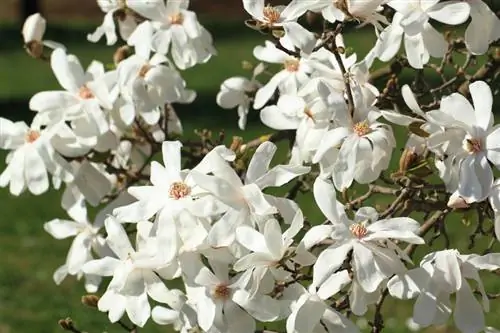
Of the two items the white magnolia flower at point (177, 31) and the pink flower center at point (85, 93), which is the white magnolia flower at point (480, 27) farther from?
the pink flower center at point (85, 93)

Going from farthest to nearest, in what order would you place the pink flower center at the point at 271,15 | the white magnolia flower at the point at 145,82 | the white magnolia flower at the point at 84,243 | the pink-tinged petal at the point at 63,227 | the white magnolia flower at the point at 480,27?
the pink-tinged petal at the point at 63,227 < the white magnolia flower at the point at 84,243 < the white magnolia flower at the point at 145,82 < the pink flower center at the point at 271,15 < the white magnolia flower at the point at 480,27

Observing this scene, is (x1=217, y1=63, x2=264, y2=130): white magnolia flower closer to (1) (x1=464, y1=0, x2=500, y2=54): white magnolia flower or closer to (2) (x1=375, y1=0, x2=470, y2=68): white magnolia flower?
(2) (x1=375, y1=0, x2=470, y2=68): white magnolia flower

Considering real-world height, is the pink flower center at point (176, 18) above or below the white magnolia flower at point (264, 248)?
below

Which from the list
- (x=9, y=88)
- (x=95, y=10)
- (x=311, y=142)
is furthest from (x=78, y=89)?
(x=95, y=10)

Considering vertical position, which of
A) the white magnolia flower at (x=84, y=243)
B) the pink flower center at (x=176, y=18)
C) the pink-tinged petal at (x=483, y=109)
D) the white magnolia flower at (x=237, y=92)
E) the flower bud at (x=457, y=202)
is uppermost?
the pink-tinged petal at (x=483, y=109)

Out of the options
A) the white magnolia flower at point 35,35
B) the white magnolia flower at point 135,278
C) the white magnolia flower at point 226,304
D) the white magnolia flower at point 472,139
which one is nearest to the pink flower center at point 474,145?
the white magnolia flower at point 472,139

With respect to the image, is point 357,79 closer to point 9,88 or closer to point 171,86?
point 171,86
